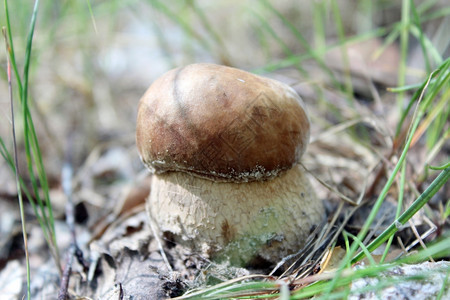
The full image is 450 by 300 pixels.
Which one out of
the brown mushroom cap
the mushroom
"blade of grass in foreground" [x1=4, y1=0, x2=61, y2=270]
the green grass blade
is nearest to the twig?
"blade of grass in foreground" [x1=4, y1=0, x2=61, y2=270]

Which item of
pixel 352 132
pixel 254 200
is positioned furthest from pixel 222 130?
pixel 352 132

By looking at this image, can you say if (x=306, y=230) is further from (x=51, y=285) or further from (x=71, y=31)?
(x=71, y=31)

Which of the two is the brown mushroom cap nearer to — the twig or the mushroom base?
the mushroom base

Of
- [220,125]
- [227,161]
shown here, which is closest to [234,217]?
[227,161]

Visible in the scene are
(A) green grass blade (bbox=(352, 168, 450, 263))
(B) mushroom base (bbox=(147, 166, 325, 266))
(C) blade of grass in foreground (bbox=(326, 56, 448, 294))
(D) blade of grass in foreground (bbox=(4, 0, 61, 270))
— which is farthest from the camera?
(B) mushroom base (bbox=(147, 166, 325, 266))

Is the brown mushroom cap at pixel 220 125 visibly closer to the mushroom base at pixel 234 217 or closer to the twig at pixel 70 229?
the mushroom base at pixel 234 217

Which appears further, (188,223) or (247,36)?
(247,36)

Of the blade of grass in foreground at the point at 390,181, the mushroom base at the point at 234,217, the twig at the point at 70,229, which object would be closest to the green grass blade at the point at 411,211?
the blade of grass in foreground at the point at 390,181
